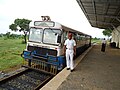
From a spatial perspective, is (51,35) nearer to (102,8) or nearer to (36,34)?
(36,34)

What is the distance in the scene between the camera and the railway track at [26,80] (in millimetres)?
7093

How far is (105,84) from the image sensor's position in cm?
602

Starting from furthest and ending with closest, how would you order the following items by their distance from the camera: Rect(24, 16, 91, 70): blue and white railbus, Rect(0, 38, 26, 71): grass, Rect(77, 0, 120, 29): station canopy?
Rect(77, 0, 120, 29): station canopy < Rect(0, 38, 26, 71): grass < Rect(24, 16, 91, 70): blue and white railbus

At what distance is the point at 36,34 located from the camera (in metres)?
9.33

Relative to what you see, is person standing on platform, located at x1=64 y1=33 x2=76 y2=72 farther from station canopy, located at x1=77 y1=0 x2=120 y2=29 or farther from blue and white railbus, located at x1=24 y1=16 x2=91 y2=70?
station canopy, located at x1=77 y1=0 x2=120 y2=29

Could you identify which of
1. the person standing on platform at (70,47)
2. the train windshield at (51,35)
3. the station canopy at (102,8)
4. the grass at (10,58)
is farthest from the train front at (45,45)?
the station canopy at (102,8)

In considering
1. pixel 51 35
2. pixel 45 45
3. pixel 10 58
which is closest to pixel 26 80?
pixel 45 45

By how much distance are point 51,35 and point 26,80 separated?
270cm

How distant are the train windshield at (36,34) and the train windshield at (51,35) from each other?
320mm

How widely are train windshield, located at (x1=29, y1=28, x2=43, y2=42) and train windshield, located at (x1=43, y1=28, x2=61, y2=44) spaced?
1.05 ft

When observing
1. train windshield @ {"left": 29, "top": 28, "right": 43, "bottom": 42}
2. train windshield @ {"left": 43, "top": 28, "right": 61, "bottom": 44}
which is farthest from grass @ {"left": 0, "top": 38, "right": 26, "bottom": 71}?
train windshield @ {"left": 43, "top": 28, "right": 61, "bottom": 44}

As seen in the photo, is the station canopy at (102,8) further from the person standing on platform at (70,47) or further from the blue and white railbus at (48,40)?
the person standing on platform at (70,47)

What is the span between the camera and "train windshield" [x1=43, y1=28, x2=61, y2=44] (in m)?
8.64

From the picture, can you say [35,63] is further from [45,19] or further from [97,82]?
[97,82]
